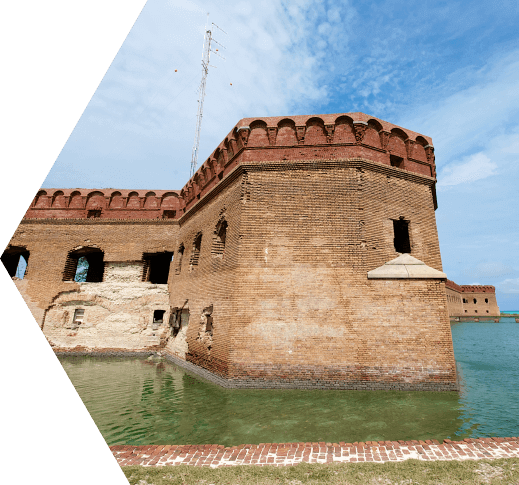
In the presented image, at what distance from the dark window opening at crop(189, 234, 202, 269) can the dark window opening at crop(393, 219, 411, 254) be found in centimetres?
700

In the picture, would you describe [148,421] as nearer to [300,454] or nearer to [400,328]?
[300,454]

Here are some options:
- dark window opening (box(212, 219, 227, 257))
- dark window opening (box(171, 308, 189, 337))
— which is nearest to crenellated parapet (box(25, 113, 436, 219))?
dark window opening (box(212, 219, 227, 257))

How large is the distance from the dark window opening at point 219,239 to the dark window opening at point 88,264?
24.5ft

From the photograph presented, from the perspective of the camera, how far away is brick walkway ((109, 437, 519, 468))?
156 inches

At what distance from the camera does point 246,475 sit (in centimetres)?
357

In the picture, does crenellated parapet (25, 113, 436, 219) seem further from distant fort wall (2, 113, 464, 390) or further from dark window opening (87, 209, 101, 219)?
dark window opening (87, 209, 101, 219)

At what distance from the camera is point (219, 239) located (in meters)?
10.7

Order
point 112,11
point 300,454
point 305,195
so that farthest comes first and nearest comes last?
point 305,195, point 300,454, point 112,11

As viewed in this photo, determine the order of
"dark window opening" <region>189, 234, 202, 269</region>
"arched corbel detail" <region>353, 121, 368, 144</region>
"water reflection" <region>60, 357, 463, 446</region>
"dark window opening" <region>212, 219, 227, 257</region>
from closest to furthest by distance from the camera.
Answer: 1. "water reflection" <region>60, 357, 463, 446</region>
2. "arched corbel detail" <region>353, 121, 368, 144</region>
3. "dark window opening" <region>212, 219, 227, 257</region>
4. "dark window opening" <region>189, 234, 202, 269</region>

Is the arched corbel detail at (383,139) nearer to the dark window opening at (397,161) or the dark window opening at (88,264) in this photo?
the dark window opening at (397,161)

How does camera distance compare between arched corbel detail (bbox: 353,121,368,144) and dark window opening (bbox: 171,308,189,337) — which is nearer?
arched corbel detail (bbox: 353,121,368,144)

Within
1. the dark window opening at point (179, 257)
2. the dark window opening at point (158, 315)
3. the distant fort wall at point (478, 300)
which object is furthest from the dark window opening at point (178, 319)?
the distant fort wall at point (478, 300)

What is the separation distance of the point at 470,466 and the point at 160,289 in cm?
1261

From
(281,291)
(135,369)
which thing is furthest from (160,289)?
(281,291)
